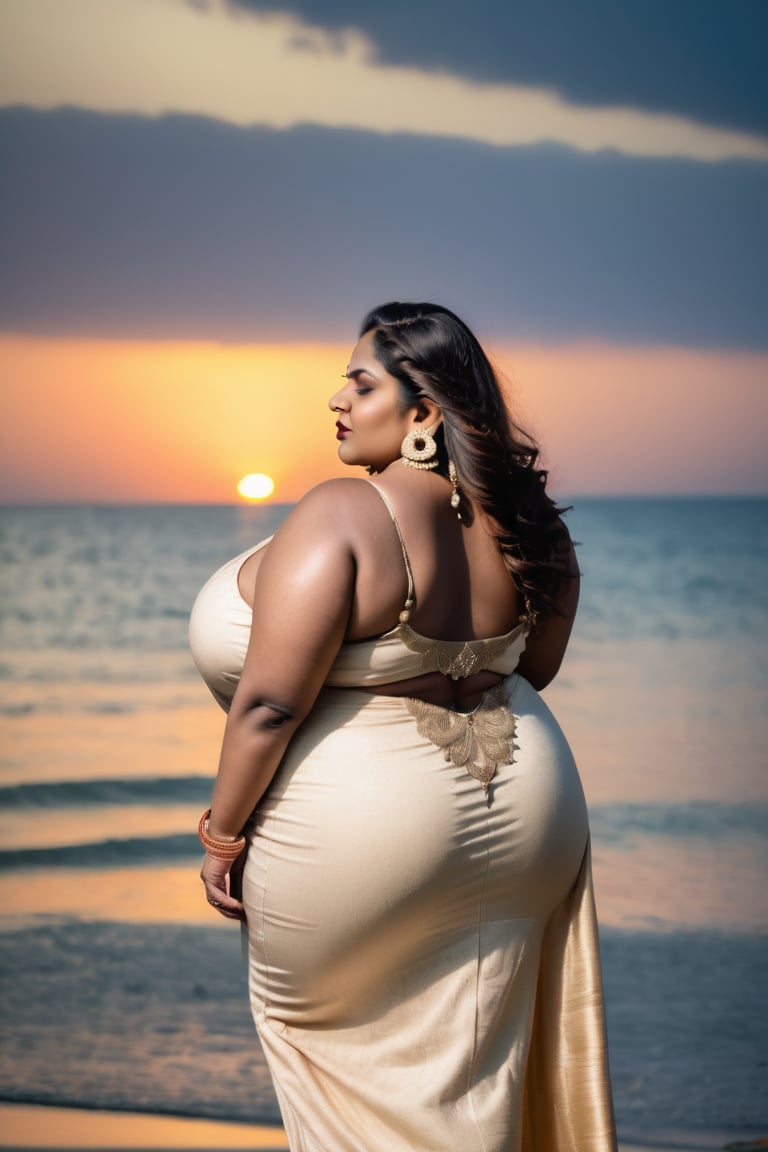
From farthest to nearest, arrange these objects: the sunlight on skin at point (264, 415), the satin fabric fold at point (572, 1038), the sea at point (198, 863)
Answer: the sunlight on skin at point (264, 415)
the sea at point (198, 863)
the satin fabric fold at point (572, 1038)

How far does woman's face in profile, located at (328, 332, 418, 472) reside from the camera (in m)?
1.84

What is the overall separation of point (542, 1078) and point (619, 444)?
1495 cm

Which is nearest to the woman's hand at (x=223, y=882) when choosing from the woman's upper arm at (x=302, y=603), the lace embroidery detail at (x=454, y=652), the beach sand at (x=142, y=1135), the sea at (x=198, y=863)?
the woman's upper arm at (x=302, y=603)

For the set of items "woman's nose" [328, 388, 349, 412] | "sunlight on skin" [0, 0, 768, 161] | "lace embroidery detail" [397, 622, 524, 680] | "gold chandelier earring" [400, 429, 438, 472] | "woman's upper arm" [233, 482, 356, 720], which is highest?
"sunlight on skin" [0, 0, 768, 161]

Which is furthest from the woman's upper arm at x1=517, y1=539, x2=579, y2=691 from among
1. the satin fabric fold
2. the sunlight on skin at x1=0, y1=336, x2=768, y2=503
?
the sunlight on skin at x1=0, y1=336, x2=768, y2=503

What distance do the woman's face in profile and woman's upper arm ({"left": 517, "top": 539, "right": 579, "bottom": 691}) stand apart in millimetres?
302

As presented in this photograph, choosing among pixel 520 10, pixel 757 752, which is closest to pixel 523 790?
pixel 757 752

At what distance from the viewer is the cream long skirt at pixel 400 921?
1759 mm

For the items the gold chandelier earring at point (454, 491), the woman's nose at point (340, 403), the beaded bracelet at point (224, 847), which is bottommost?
the beaded bracelet at point (224, 847)

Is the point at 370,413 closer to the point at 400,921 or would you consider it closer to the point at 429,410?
the point at 429,410

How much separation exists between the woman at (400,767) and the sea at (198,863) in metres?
1.53

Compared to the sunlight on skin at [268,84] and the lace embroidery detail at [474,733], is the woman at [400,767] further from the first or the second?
the sunlight on skin at [268,84]

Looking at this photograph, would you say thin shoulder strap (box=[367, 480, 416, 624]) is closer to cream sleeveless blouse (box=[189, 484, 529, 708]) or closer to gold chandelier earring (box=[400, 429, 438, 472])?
cream sleeveless blouse (box=[189, 484, 529, 708])

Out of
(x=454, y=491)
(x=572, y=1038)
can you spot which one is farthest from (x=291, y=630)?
(x=572, y=1038)
